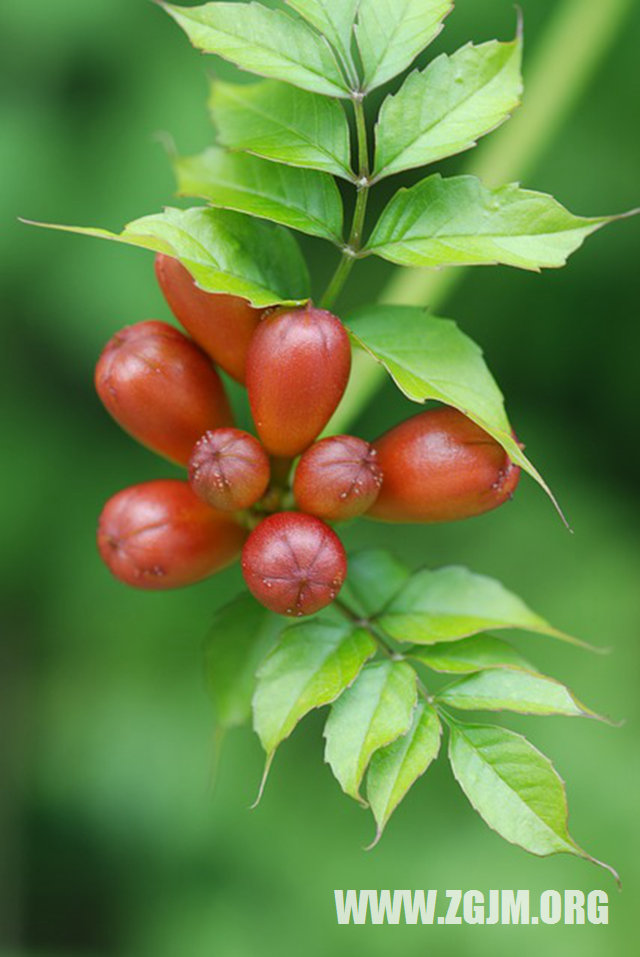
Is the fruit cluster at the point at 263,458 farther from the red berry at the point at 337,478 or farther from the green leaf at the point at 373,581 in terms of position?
the green leaf at the point at 373,581

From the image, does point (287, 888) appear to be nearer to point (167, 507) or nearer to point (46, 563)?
point (46, 563)

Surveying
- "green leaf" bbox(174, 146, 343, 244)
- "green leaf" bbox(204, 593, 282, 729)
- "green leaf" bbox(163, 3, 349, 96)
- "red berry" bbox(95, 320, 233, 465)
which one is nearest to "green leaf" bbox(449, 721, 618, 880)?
"green leaf" bbox(204, 593, 282, 729)

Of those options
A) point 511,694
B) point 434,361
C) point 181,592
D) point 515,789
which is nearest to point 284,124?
point 434,361

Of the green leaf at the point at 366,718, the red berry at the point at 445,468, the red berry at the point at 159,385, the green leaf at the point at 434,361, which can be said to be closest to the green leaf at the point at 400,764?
the green leaf at the point at 366,718

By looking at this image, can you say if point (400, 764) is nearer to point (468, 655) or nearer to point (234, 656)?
point (468, 655)

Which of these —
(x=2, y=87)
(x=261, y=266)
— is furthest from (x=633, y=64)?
(x=261, y=266)

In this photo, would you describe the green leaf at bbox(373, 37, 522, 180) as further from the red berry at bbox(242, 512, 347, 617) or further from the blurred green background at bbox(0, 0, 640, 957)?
the blurred green background at bbox(0, 0, 640, 957)
